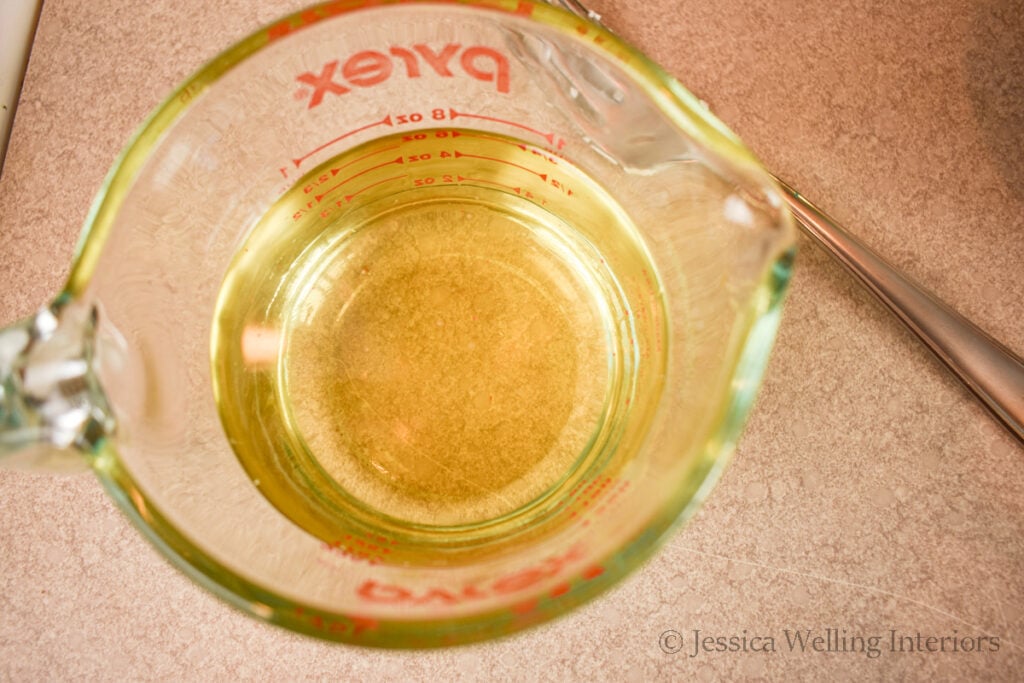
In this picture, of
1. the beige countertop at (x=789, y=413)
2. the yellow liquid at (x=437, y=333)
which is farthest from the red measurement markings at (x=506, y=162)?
the beige countertop at (x=789, y=413)

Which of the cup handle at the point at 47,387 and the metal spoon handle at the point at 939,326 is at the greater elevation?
the metal spoon handle at the point at 939,326

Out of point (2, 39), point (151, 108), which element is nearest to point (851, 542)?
point (151, 108)

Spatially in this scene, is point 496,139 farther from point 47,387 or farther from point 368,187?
point 47,387

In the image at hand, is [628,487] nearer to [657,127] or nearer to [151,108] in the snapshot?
[657,127]

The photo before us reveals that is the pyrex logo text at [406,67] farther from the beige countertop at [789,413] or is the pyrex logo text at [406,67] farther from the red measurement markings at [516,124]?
the beige countertop at [789,413]

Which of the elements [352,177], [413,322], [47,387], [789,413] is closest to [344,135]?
[352,177]

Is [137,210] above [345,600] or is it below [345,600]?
above

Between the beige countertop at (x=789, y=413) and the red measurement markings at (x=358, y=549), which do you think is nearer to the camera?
the red measurement markings at (x=358, y=549)
